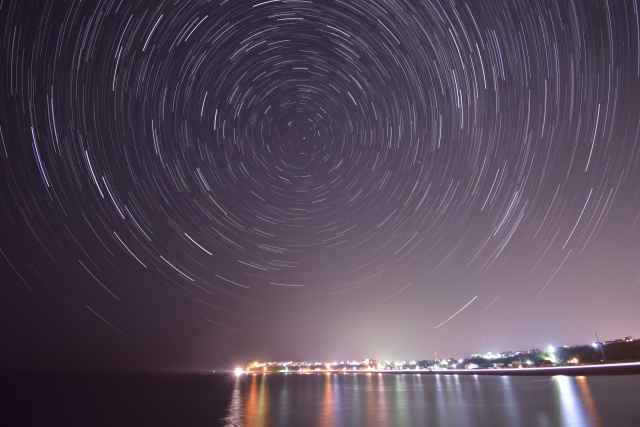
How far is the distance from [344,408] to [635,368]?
42090 mm

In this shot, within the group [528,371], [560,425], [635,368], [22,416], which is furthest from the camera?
[528,371]

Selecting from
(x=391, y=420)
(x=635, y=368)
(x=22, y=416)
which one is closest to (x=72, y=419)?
(x=22, y=416)

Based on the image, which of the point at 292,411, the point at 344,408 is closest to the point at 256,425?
the point at 292,411

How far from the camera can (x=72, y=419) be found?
30.0 m

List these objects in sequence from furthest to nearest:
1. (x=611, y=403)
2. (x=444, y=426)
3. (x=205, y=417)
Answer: (x=205, y=417) < (x=611, y=403) < (x=444, y=426)

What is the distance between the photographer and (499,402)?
1141 inches

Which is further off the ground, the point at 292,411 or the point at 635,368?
the point at 635,368

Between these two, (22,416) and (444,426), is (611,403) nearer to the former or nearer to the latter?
(444,426)

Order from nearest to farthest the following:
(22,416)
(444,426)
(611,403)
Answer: (444,426) → (611,403) → (22,416)

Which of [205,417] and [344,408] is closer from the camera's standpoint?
[205,417]

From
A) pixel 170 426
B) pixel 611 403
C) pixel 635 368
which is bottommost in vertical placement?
pixel 170 426

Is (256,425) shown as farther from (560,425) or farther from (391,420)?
(560,425)

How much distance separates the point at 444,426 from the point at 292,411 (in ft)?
42.4

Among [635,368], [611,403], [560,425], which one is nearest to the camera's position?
[560,425]
